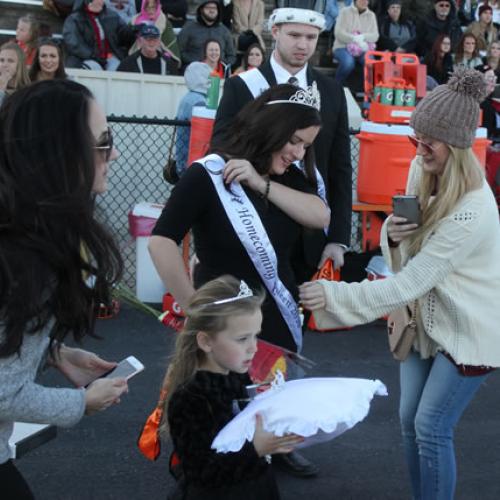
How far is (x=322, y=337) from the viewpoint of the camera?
5938 mm

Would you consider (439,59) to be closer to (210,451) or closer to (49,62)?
(49,62)

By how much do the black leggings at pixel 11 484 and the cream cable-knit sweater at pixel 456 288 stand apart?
119cm

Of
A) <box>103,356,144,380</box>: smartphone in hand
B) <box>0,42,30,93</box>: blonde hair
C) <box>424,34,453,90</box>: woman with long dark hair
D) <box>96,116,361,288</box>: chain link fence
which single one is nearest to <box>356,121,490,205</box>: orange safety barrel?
<box>96,116,361,288</box>: chain link fence

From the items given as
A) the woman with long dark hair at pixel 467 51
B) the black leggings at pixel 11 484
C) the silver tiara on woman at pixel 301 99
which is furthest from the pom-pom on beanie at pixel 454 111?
the woman with long dark hair at pixel 467 51

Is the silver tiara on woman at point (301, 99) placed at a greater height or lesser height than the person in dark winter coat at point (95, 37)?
greater

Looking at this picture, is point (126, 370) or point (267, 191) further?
point (267, 191)

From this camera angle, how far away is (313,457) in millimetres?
4113

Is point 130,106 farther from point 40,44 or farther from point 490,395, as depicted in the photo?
point 490,395

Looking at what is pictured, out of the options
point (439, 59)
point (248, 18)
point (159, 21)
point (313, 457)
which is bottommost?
point (313, 457)

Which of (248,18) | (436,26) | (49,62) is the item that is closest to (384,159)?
(49,62)

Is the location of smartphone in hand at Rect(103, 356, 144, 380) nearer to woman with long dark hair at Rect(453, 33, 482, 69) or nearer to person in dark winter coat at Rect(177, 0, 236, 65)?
A: person in dark winter coat at Rect(177, 0, 236, 65)

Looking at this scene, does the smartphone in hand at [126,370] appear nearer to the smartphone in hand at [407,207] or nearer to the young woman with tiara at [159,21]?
the smartphone in hand at [407,207]

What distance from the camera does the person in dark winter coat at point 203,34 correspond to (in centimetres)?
1016

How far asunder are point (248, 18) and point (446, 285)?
9011mm
